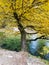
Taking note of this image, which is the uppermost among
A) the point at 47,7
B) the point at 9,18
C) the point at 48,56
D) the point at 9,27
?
the point at 47,7

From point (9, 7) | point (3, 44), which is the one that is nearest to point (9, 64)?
point (9, 7)

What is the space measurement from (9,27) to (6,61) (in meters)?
5.38

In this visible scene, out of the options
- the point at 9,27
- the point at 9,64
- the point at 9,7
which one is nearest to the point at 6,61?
the point at 9,64

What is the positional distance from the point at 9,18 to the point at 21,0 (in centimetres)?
152

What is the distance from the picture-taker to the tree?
10977 mm

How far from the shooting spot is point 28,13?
11.2 m

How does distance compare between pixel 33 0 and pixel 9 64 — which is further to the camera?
pixel 33 0

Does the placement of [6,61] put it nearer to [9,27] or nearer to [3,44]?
[9,27]

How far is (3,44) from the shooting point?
1566cm

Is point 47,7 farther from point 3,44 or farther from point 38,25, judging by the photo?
point 3,44

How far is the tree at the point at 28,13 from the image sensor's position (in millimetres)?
10977

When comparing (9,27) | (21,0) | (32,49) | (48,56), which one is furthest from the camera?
(32,49)

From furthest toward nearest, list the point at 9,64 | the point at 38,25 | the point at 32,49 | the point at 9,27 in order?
the point at 32,49 → the point at 9,27 → the point at 38,25 → the point at 9,64

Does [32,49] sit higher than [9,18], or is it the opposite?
[9,18]
